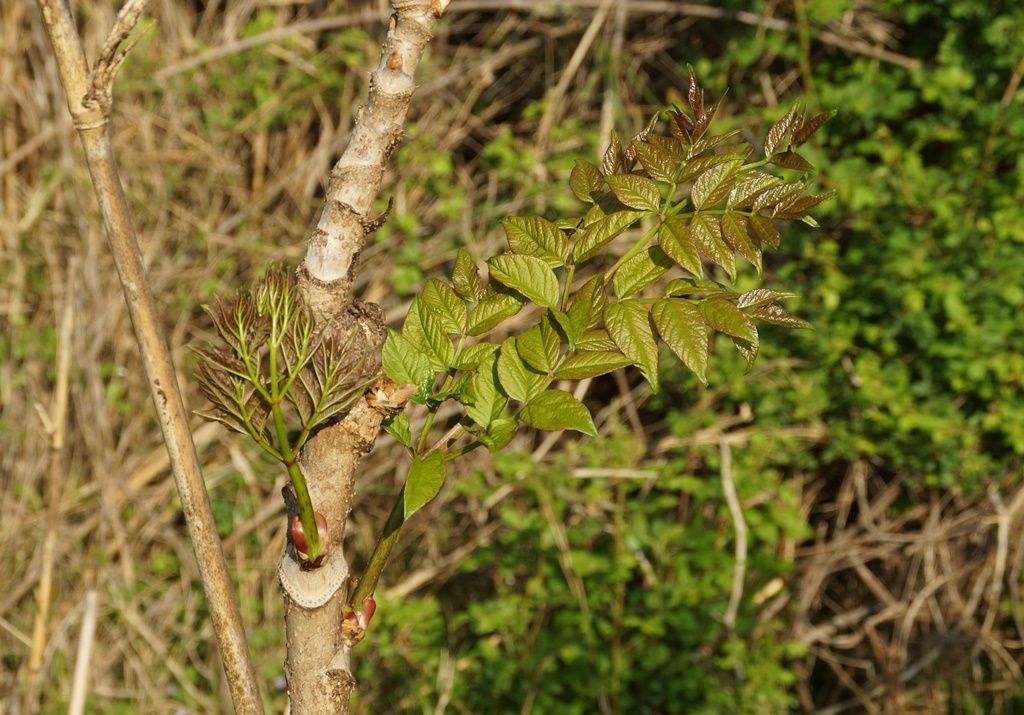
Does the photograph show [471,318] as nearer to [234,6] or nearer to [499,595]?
[499,595]

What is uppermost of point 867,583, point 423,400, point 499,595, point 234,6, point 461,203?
point 423,400

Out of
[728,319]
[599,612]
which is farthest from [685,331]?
[599,612]

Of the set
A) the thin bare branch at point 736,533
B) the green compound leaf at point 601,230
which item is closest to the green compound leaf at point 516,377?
the green compound leaf at point 601,230

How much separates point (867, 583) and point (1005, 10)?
192 centimetres

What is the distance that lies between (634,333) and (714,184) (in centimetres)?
15

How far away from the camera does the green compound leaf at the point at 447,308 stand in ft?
3.27

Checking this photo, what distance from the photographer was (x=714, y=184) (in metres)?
0.94

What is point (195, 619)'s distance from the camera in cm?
369

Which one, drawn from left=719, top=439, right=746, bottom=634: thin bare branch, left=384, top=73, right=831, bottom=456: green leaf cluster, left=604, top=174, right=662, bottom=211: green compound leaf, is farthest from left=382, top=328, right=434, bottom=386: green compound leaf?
left=719, top=439, right=746, bottom=634: thin bare branch

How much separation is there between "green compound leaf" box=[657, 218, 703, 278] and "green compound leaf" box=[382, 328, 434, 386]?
0.23 m

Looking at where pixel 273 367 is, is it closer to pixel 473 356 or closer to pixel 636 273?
pixel 473 356

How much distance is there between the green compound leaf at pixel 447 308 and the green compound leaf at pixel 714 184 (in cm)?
23

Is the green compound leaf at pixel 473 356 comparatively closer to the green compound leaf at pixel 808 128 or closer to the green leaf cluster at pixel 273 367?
the green leaf cluster at pixel 273 367

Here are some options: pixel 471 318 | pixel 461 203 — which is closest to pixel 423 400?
pixel 471 318
